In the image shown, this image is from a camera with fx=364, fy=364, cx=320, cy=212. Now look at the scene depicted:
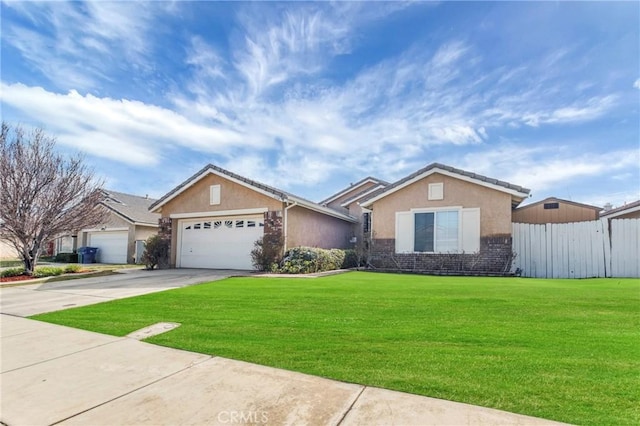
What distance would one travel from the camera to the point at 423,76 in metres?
14.0

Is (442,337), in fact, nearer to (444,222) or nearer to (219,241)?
(444,222)

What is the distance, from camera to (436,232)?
16047 mm

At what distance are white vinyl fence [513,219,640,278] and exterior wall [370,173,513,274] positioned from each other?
0.89 metres

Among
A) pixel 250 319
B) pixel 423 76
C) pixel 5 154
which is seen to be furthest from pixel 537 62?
pixel 5 154

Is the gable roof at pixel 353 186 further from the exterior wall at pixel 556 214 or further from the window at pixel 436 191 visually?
the exterior wall at pixel 556 214

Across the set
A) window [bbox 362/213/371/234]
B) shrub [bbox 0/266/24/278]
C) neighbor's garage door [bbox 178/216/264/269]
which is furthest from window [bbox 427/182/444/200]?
shrub [bbox 0/266/24/278]

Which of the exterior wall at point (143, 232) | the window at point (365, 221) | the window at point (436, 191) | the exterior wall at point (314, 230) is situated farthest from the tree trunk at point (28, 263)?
the window at point (365, 221)

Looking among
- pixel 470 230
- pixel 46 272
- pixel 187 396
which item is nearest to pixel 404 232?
pixel 470 230

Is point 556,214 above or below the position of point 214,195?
below

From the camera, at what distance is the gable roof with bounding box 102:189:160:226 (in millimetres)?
25797

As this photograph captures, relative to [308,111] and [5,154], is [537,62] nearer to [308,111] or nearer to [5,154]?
[308,111]

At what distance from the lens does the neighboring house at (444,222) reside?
1492 cm

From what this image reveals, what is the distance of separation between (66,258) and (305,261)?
2218 cm

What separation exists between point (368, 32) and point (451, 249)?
30.5ft
